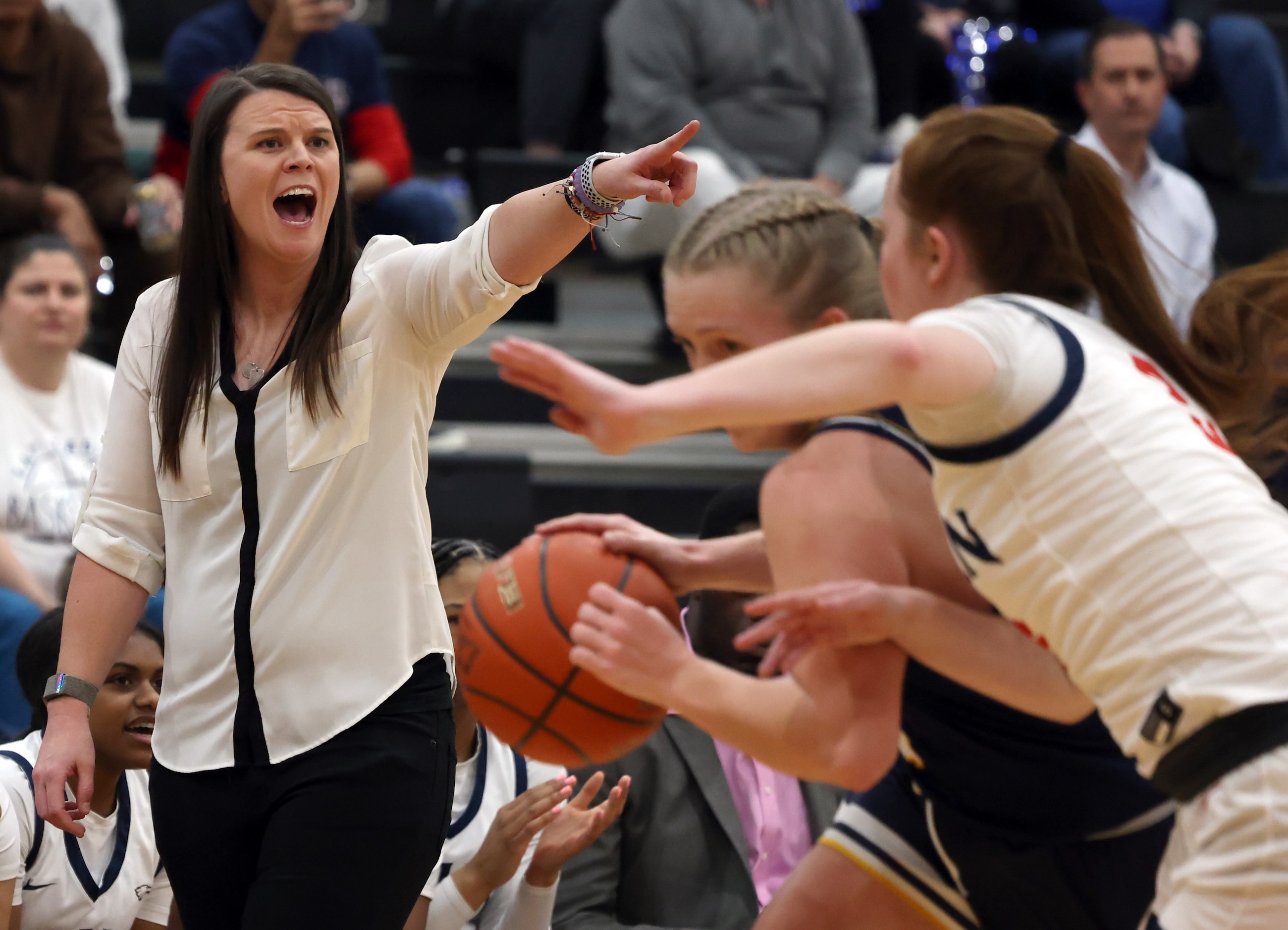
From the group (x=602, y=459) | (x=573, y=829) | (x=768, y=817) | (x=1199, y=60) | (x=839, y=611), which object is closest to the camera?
(x=839, y=611)

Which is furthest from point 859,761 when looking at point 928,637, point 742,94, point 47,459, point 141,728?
point 742,94

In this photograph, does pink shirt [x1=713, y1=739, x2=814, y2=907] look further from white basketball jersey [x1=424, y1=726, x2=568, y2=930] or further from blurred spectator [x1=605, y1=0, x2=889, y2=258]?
blurred spectator [x1=605, y1=0, x2=889, y2=258]

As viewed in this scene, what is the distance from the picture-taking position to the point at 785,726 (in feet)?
5.97

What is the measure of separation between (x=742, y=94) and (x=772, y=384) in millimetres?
4234

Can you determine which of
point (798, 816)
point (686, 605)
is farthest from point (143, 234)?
point (798, 816)

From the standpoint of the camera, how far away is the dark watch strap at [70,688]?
7.05 ft

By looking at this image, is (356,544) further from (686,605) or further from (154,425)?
(686,605)

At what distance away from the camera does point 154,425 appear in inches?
85.2

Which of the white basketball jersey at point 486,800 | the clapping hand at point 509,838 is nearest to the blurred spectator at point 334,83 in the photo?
→ the white basketball jersey at point 486,800

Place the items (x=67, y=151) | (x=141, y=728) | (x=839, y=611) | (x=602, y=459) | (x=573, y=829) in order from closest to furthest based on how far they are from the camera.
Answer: (x=839, y=611) → (x=573, y=829) → (x=141, y=728) → (x=67, y=151) → (x=602, y=459)

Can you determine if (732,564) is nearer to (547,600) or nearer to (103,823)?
(547,600)

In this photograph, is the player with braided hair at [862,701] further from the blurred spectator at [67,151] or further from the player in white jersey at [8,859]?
the blurred spectator at [67,151]

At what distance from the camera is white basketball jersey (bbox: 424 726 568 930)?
10.1 feet

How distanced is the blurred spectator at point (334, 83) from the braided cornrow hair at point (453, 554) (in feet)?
7.28
